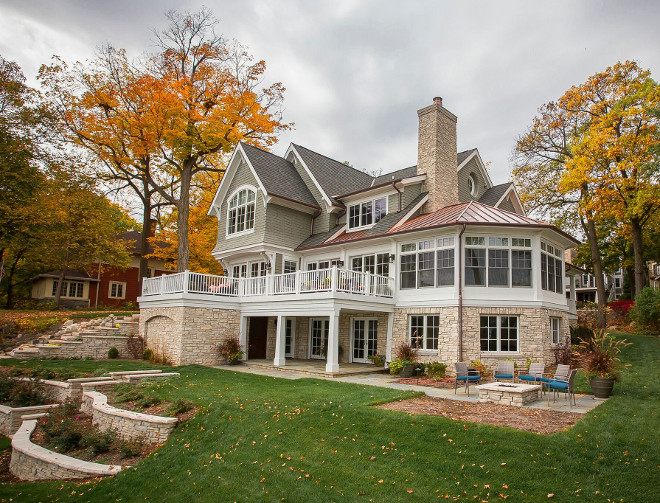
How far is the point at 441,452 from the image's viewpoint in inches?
298

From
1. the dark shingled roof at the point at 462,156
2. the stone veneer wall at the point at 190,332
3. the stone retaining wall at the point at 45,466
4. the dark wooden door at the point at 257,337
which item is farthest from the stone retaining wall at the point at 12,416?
the dark shingled roof at the point at 462,156

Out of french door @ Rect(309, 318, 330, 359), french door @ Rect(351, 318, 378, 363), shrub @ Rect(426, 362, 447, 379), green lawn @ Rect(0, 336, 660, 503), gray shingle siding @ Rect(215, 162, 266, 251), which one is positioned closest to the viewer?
green lawn @ Rect(0, 336, 660, 503)

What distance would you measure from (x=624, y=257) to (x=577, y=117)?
1576cm

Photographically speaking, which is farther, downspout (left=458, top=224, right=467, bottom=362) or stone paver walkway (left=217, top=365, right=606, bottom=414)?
downspout (left=458, top=224, right=467, bottom=362)

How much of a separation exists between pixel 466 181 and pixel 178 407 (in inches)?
660

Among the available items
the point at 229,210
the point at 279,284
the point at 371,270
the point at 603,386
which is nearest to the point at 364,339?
the point at 371,270

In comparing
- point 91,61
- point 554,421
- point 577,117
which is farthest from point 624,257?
point 91,61

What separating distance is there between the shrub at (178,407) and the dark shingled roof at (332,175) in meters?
13.6

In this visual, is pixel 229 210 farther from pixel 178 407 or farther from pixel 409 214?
pixel 178 407

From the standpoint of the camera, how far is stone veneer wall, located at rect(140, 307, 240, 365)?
18.6m

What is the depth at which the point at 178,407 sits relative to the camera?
10.7m

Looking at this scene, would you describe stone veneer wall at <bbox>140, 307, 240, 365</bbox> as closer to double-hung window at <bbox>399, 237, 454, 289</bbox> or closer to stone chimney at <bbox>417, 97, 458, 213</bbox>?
double-hung window at <bbox>399, 237, 454, 289</bbox>

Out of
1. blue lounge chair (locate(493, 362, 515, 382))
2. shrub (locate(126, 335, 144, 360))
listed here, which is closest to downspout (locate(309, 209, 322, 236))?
shrub (locate(126, 335, 144, 360))

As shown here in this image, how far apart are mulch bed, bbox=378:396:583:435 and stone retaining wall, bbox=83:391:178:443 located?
456cm
